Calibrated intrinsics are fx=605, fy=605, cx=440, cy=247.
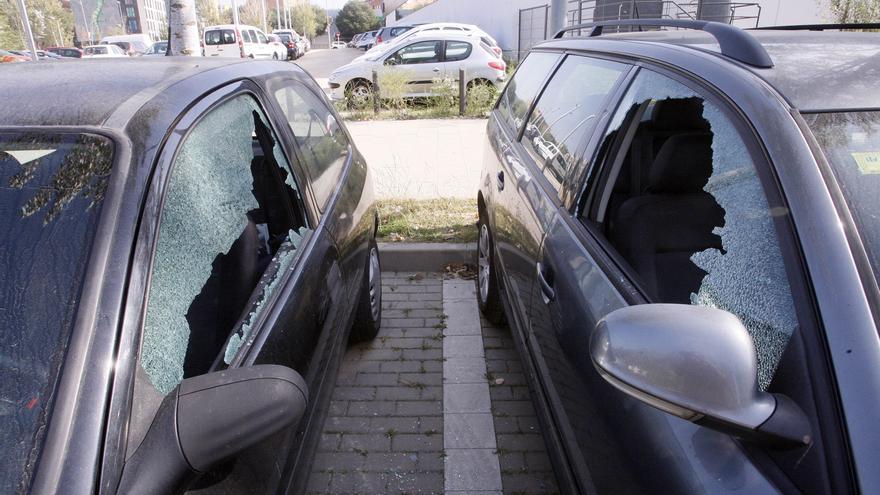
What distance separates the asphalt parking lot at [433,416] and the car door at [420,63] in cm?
983

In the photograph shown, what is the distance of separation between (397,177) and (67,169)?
5321 millimetres

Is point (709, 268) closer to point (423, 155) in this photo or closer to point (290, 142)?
point (290, 142)

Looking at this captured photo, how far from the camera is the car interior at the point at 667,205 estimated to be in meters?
2.11

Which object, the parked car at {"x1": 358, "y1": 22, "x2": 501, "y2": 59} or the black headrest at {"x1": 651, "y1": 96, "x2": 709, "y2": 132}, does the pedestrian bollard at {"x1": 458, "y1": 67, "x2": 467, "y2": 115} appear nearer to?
the parked car at {"x1": 358, "y1": 22, "x2": 501, "y2": 59}

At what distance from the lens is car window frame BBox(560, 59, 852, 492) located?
103 centimetres

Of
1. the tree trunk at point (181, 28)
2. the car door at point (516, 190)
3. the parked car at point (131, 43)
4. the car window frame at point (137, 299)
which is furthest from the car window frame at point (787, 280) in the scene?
the parked car at point (131, 43)

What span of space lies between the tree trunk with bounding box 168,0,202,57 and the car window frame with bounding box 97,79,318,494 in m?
4.70

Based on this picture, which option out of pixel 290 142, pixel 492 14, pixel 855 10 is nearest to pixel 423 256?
pixel 290 142

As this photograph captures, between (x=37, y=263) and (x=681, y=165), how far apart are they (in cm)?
198

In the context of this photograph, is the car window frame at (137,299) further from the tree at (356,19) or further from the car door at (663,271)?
the tree at (356,19)

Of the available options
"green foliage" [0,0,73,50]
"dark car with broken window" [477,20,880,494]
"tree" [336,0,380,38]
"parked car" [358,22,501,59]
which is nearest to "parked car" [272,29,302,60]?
"green foliage" [0,0,73,50]

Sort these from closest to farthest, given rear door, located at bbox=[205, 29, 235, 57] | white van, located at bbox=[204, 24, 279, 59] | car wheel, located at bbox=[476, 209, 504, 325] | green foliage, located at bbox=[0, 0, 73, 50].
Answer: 1. car wheel, located at bbox=[476, 209, 504, 325]
2. white van, located at bbox=[204, 24, 279, 59]
3. rear door, located at bbox=[205, 29, 235, 57]
4. green foliage, located at bbox=[0, 0, 73, 50]

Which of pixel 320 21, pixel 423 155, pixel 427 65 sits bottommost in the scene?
pixel 320 21

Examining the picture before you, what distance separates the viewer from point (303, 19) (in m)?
72.1
